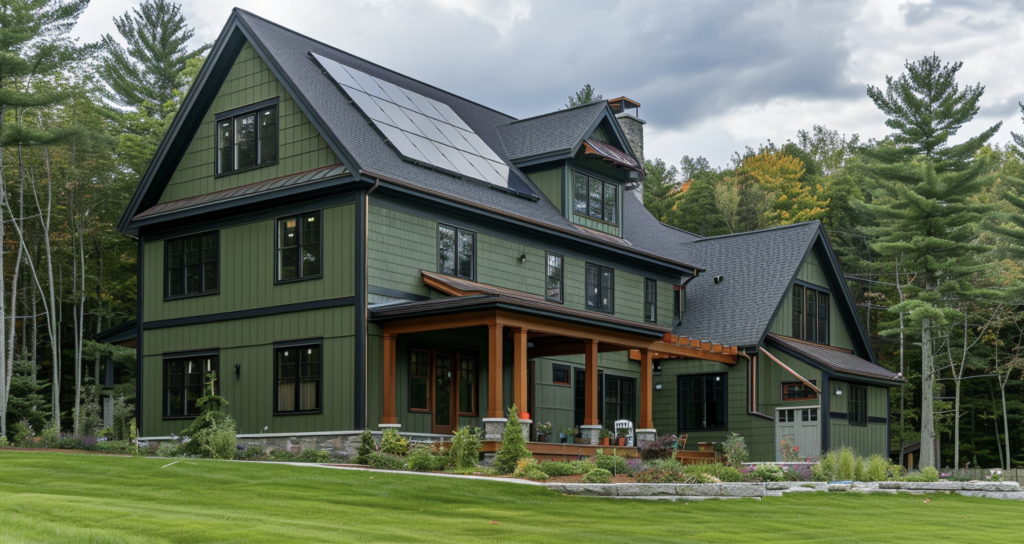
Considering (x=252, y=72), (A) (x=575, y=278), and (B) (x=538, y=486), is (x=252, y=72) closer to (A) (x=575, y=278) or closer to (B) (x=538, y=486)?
(A) (x=575, y=278)

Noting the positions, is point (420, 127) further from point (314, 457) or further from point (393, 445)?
point (314, 457)

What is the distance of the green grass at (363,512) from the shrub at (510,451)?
229 centimetres

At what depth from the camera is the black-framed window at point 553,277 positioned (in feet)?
82.8

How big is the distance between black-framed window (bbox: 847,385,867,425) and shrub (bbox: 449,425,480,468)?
14.3 m

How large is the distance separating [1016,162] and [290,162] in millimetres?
47337

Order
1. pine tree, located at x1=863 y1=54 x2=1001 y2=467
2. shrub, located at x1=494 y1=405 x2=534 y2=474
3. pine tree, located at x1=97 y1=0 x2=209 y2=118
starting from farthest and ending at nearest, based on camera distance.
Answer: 1. pine tree, located at x1=97 y1=0 x2=209 y2=118
2. pine tree, located at x1=863 y1=54 x2=1001 y2=467
3. shrub, located at x1=494 y1=405 x2=534 y2=474

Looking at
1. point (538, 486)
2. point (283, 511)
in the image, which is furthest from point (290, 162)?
point (283, 511)

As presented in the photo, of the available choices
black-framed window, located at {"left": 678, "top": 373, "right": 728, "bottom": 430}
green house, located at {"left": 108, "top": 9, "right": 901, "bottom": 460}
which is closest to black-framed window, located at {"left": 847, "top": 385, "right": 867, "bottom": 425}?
green house, located at {"left": 108, "top": 9, "right": 901, "bottom": 460}

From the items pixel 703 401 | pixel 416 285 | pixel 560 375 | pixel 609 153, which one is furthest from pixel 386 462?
pixel 703 401

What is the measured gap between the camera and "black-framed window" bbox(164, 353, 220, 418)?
22.4 meters

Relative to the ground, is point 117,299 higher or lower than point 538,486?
higher

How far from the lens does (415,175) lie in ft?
71.5

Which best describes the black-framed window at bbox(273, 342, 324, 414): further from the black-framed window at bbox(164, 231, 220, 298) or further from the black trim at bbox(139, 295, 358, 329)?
the black-framed window at bbox(164, 231, 220, 298)

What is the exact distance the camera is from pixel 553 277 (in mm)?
25516
